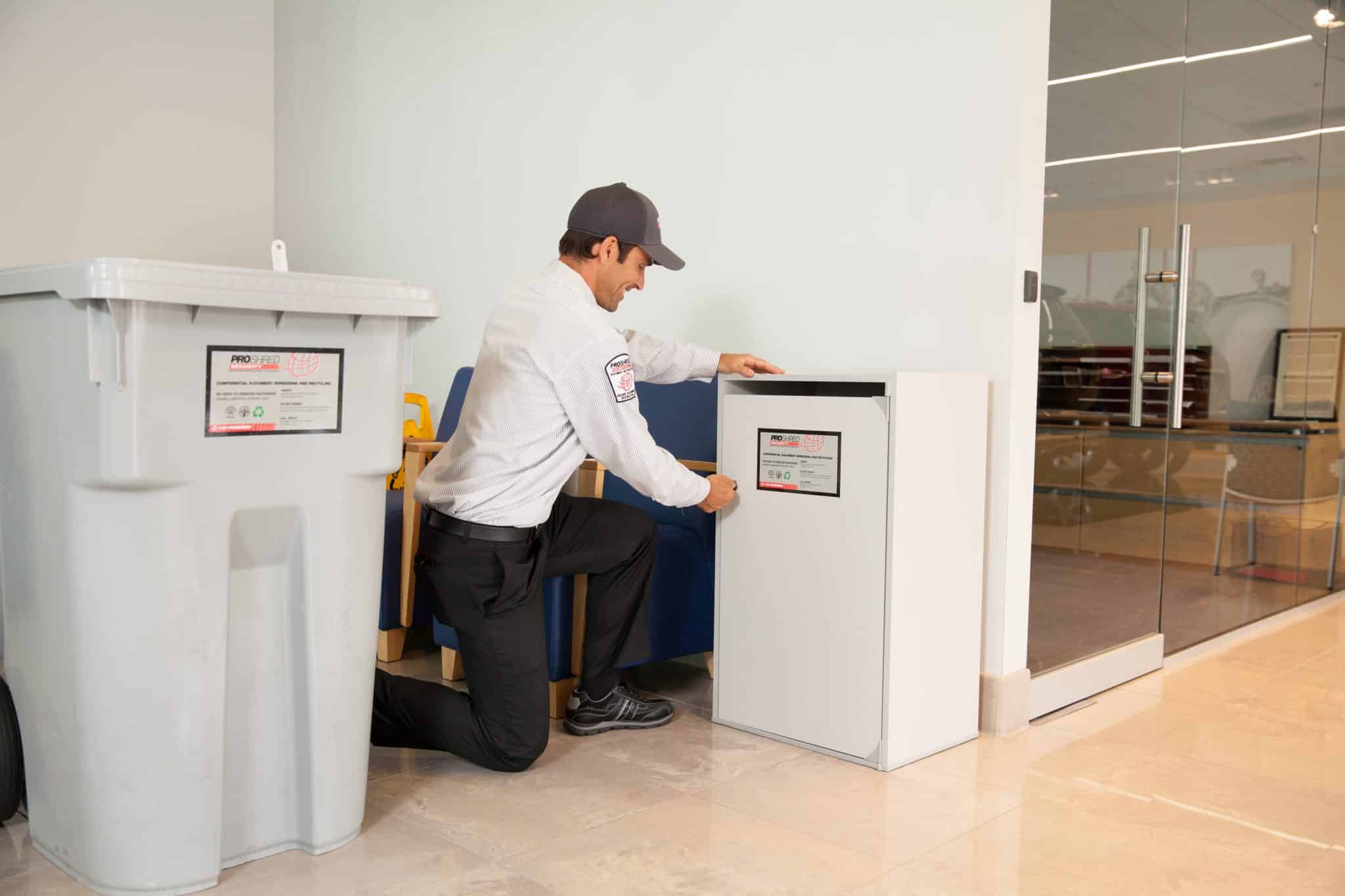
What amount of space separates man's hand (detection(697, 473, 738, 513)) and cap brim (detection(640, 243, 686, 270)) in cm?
52

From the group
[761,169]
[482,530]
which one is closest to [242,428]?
[482,530]

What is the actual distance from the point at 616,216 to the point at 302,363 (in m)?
0.91

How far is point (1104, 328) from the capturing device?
328 centimetres

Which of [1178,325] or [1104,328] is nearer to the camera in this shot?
[1104,328]

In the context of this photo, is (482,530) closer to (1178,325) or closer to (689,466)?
(689,466)

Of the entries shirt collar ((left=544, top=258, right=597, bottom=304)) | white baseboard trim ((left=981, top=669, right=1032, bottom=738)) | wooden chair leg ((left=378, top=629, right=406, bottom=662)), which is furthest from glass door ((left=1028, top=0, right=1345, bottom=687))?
wooden chair leg ((left=378, top=629, right=406, bottom=662))

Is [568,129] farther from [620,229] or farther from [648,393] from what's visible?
[620,229]

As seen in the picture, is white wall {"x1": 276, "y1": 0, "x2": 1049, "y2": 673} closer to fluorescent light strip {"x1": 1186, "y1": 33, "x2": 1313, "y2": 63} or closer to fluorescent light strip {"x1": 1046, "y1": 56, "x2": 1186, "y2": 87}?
fluorescent light strip {"x1": 1046, "y1": 56, "x2": 1186, "y2": 87}

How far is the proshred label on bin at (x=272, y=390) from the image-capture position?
1.81m

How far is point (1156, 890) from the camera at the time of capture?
6.31 ft

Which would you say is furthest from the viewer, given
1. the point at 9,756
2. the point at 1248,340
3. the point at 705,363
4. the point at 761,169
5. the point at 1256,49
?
the point at 1248,340

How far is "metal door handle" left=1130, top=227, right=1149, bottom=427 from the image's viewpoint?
11.1 ft

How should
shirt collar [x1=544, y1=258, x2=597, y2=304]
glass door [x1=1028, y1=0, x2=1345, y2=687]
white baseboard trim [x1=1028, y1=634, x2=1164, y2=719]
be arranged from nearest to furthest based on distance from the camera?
shirt collar [x1=544, y1=258, x2=597, y2=304]
white baseboard trim [x1=1028, y1=634, x2=1164, y2=719]
glass door [x1=1028, y1=0, x2=1345, y2=687]

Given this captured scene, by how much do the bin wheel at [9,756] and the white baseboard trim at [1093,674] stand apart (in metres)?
2.32
